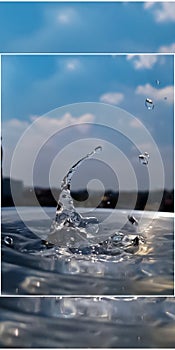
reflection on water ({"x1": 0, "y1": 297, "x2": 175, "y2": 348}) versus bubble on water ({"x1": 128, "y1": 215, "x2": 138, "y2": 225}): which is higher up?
bubble on water ({"x1": 128, "y1": 215, "x2": 138, "y2": 225})

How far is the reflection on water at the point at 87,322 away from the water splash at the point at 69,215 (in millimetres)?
346

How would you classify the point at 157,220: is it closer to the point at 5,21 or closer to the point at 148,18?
the point at 148,18

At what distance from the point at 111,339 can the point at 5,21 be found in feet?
4.15

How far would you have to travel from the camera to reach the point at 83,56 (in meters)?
1.72

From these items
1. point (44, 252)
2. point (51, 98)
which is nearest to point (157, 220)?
point (44, 252)

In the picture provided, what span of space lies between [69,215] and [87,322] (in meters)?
0.50

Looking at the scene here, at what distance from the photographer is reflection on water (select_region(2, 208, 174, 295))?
Answer: 1.72 meters

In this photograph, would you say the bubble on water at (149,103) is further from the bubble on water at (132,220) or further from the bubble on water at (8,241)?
the bubble on water at (8,241)

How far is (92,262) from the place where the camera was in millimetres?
1807

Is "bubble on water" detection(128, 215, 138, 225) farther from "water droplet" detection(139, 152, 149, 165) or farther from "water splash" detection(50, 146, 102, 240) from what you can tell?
"water droplet" detection(139, 152, 149, 165)

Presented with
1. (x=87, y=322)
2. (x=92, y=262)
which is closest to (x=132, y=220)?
(x=92, y=262)

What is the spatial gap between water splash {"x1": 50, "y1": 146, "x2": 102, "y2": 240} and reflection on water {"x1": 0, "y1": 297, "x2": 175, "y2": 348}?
35 cm

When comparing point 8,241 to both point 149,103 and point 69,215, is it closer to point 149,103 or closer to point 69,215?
point 69,215

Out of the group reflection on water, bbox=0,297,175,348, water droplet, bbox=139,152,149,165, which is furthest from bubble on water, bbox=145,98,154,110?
reflection on water, bbox=0,297,175,348
